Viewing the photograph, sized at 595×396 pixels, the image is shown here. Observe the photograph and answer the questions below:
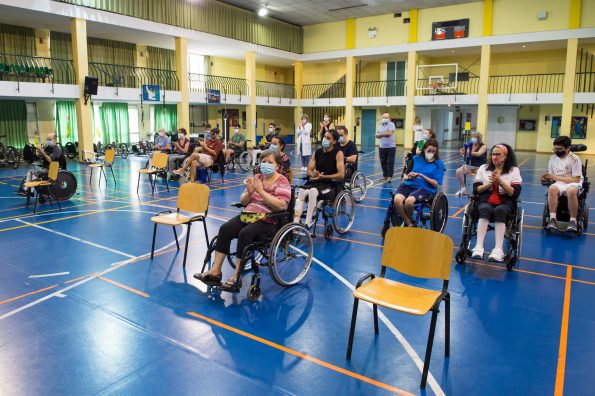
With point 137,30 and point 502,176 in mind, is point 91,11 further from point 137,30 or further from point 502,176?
point 502,176

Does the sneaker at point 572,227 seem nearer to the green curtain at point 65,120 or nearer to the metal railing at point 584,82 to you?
the metal railing at point 584,82

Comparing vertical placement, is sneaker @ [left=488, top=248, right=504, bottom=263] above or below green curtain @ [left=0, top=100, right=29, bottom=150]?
below

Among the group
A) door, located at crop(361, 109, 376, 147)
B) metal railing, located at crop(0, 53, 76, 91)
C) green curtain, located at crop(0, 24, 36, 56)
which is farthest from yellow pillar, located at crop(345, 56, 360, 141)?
green curtain, located at crop(0, 24, 36, 56)

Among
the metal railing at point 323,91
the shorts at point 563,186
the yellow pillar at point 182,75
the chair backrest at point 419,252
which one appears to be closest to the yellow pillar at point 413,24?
the metal railing at point 323,91

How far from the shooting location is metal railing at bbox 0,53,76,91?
14356mm

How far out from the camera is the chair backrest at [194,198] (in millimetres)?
4730

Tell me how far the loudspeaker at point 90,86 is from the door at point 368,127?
15636mm

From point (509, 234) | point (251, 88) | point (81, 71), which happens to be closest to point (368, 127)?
point (251, 88)

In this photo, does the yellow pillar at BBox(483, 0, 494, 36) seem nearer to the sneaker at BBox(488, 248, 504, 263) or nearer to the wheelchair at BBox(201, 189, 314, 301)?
the sneaker at BBox(488, 248, 504, 263)

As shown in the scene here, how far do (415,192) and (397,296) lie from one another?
2795 millimetres

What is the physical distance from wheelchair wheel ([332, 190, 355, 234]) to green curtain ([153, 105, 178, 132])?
17.4 meters

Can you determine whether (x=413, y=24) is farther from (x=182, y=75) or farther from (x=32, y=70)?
(x=32, y=70)

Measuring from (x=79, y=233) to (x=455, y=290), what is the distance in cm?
481

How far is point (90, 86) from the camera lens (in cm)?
1497
